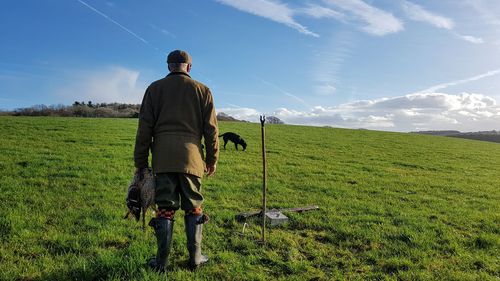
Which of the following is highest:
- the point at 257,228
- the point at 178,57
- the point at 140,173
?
the point at 178,57

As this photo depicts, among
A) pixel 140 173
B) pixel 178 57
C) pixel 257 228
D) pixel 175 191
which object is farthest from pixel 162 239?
pixel 257 228

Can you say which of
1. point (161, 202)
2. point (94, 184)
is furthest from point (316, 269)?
point (94, 184)

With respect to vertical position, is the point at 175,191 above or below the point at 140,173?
below

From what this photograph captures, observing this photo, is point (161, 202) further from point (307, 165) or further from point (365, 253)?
point (307, 165)

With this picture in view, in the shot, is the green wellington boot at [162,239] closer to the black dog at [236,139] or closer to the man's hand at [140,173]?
the man's hand at [140,173]

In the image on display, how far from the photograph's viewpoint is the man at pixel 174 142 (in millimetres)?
5188

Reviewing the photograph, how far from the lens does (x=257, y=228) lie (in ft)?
25.1

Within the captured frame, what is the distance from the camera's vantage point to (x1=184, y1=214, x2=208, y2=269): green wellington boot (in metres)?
5.40

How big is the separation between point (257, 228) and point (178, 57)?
12.6ft

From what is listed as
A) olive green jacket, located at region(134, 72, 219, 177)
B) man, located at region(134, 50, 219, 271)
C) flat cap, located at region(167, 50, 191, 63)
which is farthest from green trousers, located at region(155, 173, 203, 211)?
flat cap, located at region(167, 50, 191, 63)

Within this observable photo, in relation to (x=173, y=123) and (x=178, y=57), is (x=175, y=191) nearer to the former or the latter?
(x=173, y=123)

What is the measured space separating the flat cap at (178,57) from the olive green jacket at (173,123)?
0.59 feet

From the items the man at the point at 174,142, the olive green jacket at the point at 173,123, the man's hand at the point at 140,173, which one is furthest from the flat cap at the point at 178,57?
the man's hand at the point at 140,173

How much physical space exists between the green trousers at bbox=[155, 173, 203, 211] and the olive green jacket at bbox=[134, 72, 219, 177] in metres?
0.12
